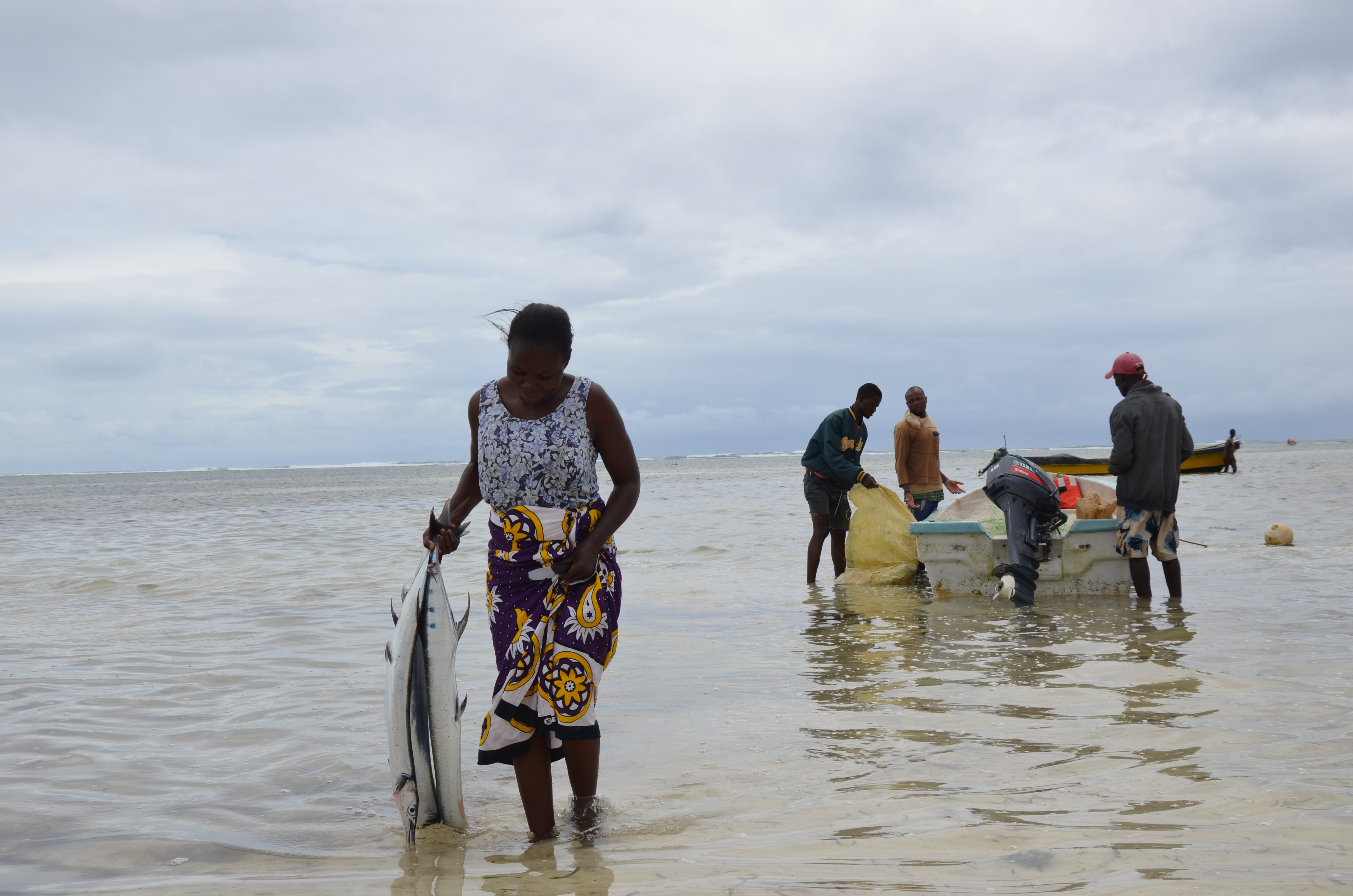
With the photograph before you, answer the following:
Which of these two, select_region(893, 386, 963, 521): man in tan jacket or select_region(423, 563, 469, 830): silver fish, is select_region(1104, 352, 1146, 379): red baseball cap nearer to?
select_region(893, 386, 963, 521): man in tan jacket

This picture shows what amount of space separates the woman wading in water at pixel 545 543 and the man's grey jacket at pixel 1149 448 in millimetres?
5300

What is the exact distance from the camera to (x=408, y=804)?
2.98 m

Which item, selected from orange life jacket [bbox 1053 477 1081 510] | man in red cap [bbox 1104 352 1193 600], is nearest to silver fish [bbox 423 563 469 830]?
man in red cap [bbox 1104 352 1193 600]

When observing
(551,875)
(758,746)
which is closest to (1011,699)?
(758,746)

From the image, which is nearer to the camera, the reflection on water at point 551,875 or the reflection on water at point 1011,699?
the reflection on water at point 551,875

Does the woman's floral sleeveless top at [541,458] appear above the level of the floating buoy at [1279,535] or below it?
above

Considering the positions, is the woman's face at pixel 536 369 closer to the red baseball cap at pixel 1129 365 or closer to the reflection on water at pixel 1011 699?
the reflection on water at pixel 1011 699

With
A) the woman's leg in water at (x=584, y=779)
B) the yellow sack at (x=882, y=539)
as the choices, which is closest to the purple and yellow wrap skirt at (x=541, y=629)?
the woman's leg in water at (x=584, y=779)

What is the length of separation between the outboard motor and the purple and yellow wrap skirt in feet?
17.2

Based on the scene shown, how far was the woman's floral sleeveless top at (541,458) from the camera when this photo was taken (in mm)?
2830

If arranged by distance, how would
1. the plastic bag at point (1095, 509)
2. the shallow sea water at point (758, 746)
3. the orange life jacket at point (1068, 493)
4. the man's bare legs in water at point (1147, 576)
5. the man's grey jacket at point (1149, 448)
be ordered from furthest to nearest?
the orange life jacket at point (1068, 493)
the plastic bag at point (1095, 509)
the man's bare legs in water at point (1147, 576)
the man's grey jacket at point (1149, 448)
the shallow sea water at point (758, 746)

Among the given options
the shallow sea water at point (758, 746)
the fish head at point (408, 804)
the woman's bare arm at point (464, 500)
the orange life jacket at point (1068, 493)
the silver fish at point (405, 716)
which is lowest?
the shallow sea water at point (758, 746)

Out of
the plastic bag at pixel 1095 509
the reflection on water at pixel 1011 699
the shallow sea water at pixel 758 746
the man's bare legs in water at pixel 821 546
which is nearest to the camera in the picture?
the shallow sea water at pixel 758 746

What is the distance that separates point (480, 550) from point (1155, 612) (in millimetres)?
8622
